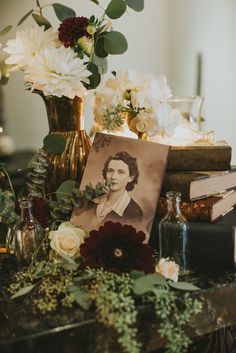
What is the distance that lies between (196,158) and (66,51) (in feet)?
1.17

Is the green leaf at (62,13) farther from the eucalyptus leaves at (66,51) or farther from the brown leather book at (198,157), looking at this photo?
the brown leather book at (198,157)

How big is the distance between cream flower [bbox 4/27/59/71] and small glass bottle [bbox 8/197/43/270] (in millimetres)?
303

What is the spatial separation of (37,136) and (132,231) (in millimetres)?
804

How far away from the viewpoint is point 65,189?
3.23 ft

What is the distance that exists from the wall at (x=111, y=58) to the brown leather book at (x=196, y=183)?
0.70m

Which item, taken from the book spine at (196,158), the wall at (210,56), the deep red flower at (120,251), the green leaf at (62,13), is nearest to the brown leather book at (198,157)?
the book spine at (196,158)

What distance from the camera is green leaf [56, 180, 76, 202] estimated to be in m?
0.98

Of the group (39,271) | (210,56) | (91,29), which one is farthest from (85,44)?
(210,56)

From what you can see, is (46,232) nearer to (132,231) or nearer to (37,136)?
(132,231)

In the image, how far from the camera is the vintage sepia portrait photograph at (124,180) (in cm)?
91

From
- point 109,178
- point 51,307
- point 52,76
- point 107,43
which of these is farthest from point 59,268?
point 107,43

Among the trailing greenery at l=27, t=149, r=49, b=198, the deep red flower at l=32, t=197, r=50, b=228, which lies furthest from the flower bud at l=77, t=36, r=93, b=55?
the deep red flower at l=32, t=197, r=50, b=228

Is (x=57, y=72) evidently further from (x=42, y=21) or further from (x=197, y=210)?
(x=197, y=210)

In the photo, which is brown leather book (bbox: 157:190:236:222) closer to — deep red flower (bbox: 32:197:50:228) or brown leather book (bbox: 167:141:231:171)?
brown leather book (bbox: 167:141:231:171)
